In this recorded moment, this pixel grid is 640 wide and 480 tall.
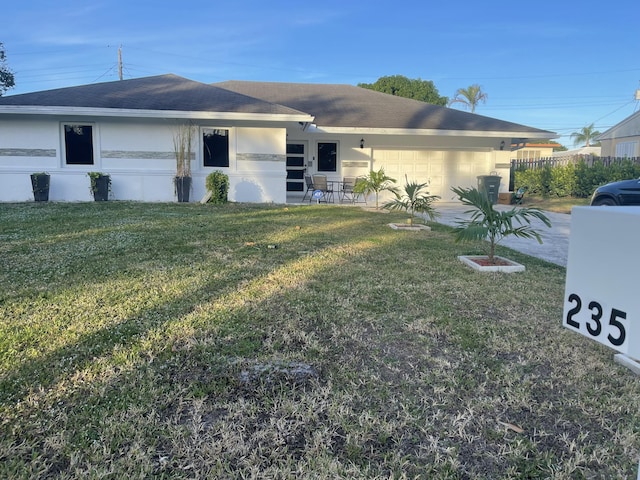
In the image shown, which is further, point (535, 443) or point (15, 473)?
point (535, 443)

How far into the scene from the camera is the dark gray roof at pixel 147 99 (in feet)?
37.8

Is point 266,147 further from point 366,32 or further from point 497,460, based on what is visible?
point 366,32

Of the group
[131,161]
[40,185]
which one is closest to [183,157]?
[131,161]

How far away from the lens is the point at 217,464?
5.97ft

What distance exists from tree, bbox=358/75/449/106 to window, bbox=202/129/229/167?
69.9 feet

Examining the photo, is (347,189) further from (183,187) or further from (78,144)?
(78,144)

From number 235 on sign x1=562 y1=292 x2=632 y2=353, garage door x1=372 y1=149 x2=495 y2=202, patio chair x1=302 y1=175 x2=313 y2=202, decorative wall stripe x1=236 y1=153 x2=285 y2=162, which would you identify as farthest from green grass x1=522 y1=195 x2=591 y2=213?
number 235 on sign x1=562 y1=292 x2=632 y2=353

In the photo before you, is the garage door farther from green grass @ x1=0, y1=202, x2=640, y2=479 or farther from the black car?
green grass @ x1=0, y1=202, x2=640, y2=479

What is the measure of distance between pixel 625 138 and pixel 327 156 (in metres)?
22.8

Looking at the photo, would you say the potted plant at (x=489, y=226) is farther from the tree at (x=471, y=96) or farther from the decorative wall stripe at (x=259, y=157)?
the tree at (x=471, y=96)

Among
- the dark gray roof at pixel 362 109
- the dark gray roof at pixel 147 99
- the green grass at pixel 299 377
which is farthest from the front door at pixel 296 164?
the green grass at pixel 299 377

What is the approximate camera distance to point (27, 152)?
11.8 meters

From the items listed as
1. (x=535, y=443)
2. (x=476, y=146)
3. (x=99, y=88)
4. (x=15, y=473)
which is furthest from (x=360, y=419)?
(x=476, y=146)

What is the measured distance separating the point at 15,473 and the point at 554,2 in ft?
60.2
